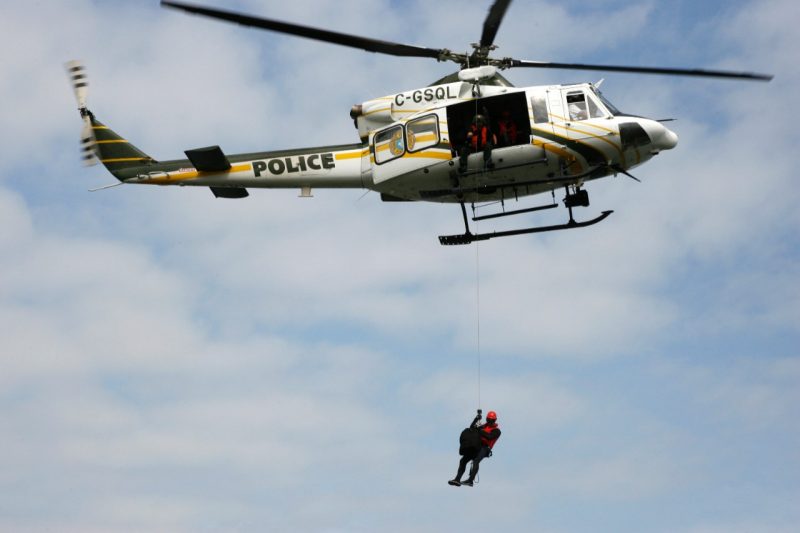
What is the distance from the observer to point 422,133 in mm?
21281

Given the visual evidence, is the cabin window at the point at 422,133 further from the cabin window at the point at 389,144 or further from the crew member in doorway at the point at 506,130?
the crew member in doorway at the point at 506,130

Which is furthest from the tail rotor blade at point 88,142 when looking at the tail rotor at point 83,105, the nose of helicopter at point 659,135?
the nose of helicopter at point 659,135

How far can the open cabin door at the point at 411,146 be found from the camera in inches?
833

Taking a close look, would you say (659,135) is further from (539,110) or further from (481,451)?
(481,451)

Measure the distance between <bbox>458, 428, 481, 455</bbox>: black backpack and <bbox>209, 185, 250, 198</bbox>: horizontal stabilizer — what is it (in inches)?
299

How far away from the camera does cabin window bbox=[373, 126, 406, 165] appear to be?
70.5 feet

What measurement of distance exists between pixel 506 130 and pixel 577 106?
5.00ft

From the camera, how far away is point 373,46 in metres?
19.4

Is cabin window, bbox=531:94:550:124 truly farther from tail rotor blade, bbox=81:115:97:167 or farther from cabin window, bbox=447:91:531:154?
tail rotor blade, bbox=81:115:97:167

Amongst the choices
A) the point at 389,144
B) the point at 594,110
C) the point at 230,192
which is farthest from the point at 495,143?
the point at 230,192

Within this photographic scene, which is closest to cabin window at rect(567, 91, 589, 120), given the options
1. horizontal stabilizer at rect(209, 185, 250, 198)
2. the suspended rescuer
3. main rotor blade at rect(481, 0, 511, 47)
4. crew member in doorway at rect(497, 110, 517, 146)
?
crew member in doorway at rect(497, 110, 517, 146)

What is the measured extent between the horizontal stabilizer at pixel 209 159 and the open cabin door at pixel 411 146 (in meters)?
3.57

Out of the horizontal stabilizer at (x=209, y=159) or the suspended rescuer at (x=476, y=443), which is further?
the horizontal stabilizer at (x=209, y=159)

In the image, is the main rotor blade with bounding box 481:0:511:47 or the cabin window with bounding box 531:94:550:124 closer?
the main rotor blade with bounding box 481:0:511:47
